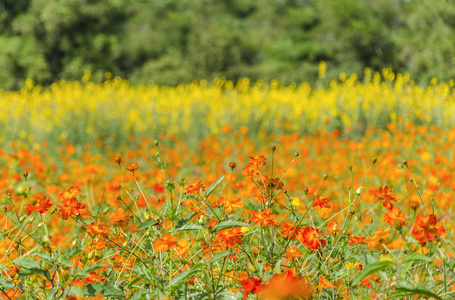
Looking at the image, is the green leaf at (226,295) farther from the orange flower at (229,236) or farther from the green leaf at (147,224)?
the green leaf at (147,224)

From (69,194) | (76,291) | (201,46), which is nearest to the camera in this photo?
(76,291)

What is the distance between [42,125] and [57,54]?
13.9m

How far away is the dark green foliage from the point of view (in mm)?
16769

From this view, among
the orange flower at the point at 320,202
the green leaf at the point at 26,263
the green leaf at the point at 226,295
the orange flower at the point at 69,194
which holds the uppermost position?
the orange flower at the point at 69,194

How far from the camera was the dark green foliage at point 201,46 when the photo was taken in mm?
16769

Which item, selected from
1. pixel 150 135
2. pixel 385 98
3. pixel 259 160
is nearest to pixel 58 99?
pixel 150 135

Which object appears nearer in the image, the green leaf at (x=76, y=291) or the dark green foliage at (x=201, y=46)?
the green leaf at (x=76, y=291)

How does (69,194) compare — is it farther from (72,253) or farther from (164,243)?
(164,243)

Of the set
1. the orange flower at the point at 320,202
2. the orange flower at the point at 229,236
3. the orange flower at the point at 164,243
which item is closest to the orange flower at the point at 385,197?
the orange flower at the point at 320,202

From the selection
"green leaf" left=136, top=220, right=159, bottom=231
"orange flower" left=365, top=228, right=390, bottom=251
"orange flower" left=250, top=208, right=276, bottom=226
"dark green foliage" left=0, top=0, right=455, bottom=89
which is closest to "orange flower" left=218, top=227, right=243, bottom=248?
"orange flower" left=250, top=208, right=276, bottom=226

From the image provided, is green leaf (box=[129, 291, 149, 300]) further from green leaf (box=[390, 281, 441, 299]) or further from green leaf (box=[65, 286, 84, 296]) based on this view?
green leaf (box=[390, 281, 441, 299])

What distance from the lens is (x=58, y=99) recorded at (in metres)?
7.00

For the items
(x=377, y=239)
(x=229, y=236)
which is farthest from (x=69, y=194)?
(x=377, y=239)

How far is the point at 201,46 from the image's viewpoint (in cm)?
1777
